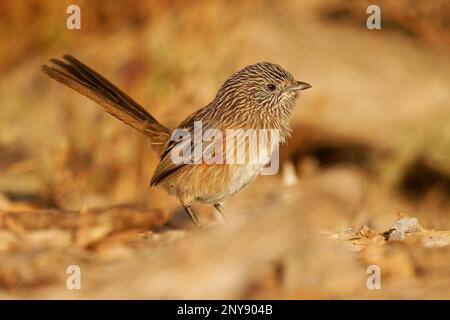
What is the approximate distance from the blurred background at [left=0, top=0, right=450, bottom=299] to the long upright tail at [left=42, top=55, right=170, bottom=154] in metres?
0.58

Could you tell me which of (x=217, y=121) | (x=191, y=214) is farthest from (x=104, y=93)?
(x=191, y=214)

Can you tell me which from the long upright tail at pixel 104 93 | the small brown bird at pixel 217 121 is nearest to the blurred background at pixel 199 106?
the small brown bird at pixel 217 121

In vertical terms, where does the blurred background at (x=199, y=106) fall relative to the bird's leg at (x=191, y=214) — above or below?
above

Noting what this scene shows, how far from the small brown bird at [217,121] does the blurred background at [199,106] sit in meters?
0.22

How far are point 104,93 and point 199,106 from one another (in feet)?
8.06

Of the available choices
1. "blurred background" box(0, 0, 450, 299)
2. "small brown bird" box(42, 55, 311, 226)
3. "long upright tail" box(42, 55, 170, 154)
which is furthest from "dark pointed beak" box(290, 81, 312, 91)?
"long upright tail" box(42, 55, 170, 154)

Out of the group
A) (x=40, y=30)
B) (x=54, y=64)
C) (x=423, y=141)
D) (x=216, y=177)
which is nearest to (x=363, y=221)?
(x=216, y=177)

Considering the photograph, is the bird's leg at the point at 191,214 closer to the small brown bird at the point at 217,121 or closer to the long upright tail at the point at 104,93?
the small brown bird at the point at 217,121

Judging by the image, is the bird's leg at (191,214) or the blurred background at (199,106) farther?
the bird's leg at (191,214)

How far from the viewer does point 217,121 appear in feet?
A: 18.4

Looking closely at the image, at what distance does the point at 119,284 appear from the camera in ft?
11.1

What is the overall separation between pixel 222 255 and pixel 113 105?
3.04 m

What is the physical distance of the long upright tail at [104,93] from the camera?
602 cm

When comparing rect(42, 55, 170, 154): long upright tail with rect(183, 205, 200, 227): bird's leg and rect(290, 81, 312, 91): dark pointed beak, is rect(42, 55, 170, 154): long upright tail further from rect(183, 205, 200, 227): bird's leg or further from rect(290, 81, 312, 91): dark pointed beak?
rect(290, 81, 312, 91): dark pointed beak
